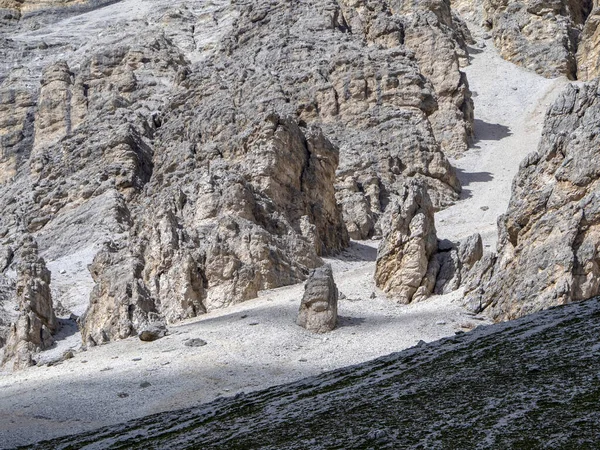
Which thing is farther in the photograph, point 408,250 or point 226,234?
point 226,234

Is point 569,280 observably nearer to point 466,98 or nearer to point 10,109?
point 466,98

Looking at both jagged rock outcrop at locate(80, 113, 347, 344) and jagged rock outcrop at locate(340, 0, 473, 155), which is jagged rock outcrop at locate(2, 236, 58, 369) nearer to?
jagged rock outcrop at locate(80, 113, 347, 344)

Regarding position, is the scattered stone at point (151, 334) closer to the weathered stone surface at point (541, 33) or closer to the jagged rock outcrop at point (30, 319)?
the jagged rock outcrop at point (30, 319)

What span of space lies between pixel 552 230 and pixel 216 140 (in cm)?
3666

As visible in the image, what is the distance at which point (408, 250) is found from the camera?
41375 millimetres

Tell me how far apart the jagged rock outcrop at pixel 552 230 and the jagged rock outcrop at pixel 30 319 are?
22.1 metres

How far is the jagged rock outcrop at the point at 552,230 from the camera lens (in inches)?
1215

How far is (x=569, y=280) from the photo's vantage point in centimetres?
3044

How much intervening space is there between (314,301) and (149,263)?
47.4 ft

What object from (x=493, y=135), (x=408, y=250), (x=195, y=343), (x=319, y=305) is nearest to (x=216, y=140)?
(x=408, y=250)

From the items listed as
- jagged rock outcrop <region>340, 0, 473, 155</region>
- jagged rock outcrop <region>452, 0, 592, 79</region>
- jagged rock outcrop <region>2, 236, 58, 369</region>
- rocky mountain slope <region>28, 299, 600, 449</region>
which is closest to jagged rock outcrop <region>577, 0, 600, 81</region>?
jagged rock outcrop <region>452, 0, 592, 79</region>

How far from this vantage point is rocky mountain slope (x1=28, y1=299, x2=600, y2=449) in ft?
41.4

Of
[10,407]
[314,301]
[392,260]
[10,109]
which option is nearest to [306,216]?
[392,260]

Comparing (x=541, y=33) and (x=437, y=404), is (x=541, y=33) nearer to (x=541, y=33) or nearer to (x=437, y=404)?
(x=541, y=33)
